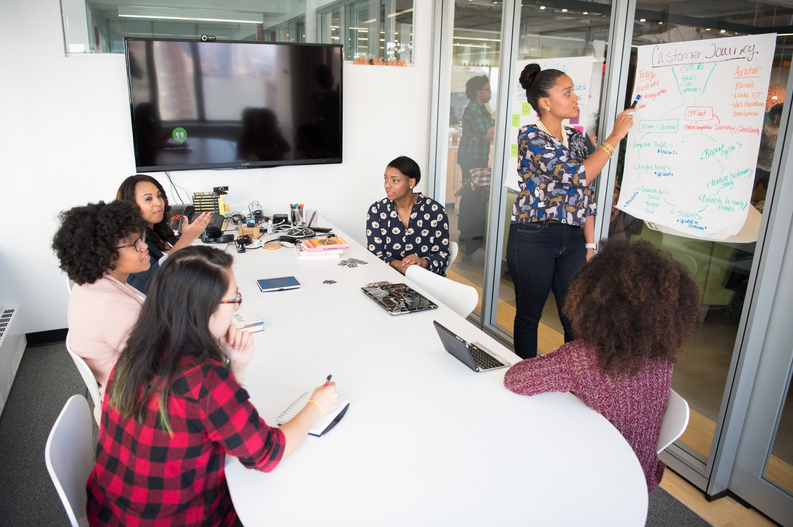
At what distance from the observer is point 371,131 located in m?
4.39

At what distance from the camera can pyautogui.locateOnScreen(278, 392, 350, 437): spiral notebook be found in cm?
143

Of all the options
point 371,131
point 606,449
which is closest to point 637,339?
point 606,449

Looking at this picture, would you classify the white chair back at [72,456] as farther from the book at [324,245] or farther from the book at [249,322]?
the book at [324,245]

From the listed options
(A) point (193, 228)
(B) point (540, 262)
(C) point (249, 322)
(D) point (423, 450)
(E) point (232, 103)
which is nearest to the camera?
(D) point (423, 450)

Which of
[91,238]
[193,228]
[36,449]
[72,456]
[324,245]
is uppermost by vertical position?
[91,238]

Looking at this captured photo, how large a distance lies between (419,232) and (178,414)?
2.20 metres

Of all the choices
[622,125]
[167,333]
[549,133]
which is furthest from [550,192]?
[167,333]

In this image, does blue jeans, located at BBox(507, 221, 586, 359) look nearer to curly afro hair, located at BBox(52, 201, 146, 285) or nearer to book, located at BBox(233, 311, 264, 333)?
book, located at BBox(233, 311, 264, 333)

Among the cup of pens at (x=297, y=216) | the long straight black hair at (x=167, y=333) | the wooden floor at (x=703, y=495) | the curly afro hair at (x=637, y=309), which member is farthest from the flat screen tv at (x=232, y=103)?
the curly afro hair at (x=637, y=309)

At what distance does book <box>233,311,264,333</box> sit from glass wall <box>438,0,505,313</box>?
2171mm

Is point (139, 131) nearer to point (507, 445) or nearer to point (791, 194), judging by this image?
point (507, 445)

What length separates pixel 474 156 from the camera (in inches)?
158

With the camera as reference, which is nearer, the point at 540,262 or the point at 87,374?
the point at 87,374

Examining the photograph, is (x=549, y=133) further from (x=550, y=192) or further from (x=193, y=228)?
(x=193, y=228)
